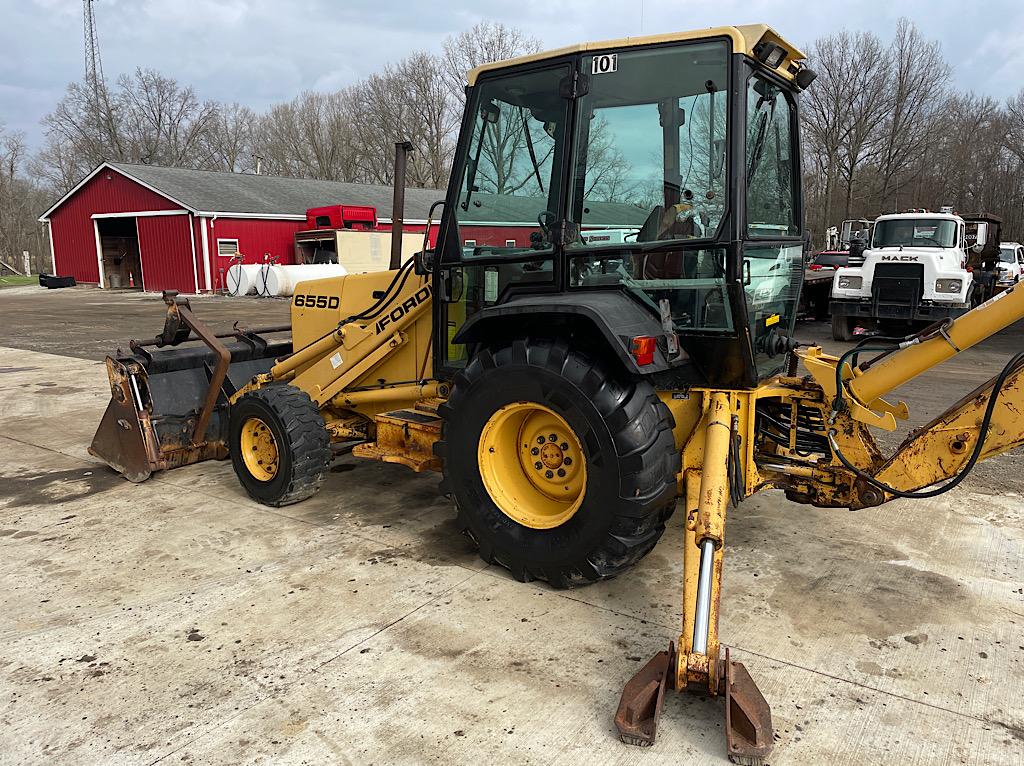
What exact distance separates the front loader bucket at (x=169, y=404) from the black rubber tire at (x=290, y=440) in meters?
0.71

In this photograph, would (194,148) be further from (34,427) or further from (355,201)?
(34,427)

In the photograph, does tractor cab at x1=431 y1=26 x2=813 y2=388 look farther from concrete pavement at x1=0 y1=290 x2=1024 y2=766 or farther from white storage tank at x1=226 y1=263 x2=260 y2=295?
white storage tank at x1=226 y1=263 x2=260 y2=295

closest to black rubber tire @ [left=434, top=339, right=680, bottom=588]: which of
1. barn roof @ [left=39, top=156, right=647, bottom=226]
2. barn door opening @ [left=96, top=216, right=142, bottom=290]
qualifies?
barn roof @ [left=39, top=156, right=647, bottom=226]

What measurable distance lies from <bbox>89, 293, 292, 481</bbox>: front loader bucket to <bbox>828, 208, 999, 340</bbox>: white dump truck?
11.4 meters

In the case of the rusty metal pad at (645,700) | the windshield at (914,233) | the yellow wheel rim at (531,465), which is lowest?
the rusty metal pad at (645,700)

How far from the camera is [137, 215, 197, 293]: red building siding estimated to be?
91.0 feet

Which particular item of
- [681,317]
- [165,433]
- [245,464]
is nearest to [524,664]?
[681,317]

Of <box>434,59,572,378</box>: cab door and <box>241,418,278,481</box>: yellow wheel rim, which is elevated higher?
<box>434,59,572,378</box>: cab door

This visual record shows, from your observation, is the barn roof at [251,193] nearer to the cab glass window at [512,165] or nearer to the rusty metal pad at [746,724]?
the cab glass window at [512,165]

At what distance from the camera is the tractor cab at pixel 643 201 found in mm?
3469

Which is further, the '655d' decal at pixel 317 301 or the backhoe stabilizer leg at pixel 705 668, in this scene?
the '655d' decal at pixel 317 301

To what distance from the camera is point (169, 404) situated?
18.7 feet

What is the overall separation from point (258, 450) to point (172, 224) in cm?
2570

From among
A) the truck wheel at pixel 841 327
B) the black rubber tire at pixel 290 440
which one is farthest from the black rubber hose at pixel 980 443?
the truck wheel at pixel 841 327
